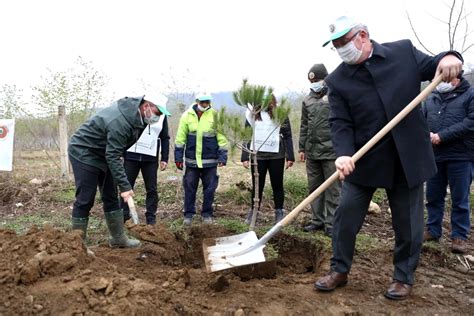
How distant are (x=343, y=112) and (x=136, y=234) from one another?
8.75 ft

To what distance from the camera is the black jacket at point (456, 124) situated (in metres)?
4.23

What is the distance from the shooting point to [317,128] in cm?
488

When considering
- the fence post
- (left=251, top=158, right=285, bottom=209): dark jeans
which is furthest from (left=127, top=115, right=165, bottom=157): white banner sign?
the fence post

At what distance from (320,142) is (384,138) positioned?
1.86 metres

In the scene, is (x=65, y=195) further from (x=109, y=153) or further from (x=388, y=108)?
(x=388, y=108)

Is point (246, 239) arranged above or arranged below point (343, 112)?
below

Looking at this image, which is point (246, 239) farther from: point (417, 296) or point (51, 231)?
point (51, 231)

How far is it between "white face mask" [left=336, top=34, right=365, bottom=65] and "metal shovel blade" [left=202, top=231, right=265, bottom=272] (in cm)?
161

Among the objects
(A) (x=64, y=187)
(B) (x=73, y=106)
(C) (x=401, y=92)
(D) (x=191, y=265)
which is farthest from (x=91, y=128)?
(B) (x=73, y=106)

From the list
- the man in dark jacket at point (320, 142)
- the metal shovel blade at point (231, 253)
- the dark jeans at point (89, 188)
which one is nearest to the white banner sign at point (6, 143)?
the dark jeans at point (89, 188)

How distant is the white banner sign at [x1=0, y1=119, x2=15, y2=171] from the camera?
760 centimetres

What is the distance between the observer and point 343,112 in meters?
3.12

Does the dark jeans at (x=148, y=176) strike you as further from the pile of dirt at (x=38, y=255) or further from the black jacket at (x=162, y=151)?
the pile of dirt at (x=38, y=255)

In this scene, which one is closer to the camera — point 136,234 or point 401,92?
point 401,92
